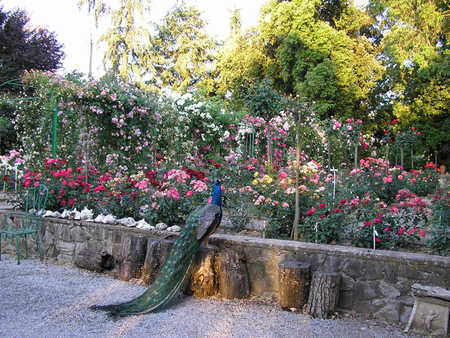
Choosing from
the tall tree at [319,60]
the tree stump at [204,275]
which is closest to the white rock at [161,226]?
the tree stump at [204,275]

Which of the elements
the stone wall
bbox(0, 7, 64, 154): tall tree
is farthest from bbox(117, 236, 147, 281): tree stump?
bbox(0, 7, 64, 154): tall tree

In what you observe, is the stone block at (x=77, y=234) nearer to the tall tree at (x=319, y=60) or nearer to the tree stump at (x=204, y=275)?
the tree stump at (x=204, y=275)

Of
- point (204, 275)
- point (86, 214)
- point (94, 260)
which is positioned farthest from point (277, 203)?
point (86, 214)

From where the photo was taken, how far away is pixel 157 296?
3.11 meters

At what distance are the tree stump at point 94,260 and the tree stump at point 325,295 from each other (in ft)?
7.84

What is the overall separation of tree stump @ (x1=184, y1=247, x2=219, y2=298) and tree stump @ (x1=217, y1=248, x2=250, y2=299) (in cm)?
7

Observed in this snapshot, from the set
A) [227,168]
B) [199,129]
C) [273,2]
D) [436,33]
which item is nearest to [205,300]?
[227,168]

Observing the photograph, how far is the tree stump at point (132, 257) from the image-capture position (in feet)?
12.9

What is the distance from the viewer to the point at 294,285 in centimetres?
311

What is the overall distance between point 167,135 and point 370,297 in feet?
21.9

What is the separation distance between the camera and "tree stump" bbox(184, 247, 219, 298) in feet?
11.6

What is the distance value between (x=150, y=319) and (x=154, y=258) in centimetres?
88

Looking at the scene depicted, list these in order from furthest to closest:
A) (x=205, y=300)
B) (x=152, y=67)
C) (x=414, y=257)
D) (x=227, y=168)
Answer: (x=152, y=67)
(x=227, y=168)
(x=205, y=300)
(x=414, y=257)

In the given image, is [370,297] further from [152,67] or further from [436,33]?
[152,67]
